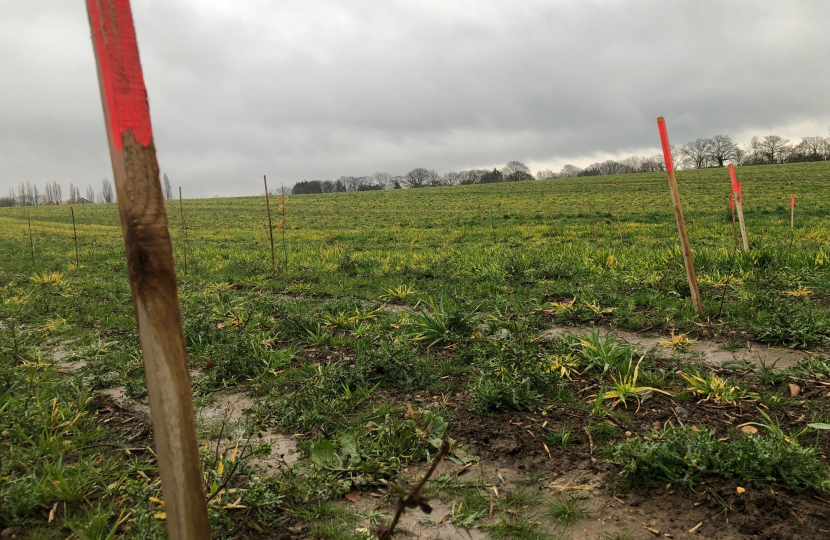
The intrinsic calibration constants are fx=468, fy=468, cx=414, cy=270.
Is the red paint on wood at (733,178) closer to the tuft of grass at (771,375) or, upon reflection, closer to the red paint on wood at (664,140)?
the red paint on wood at (664,140)

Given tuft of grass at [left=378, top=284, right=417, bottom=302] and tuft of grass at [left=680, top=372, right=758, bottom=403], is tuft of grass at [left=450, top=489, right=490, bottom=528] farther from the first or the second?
tuft of grass at [left=378, top=284, right=417, bottom=302]

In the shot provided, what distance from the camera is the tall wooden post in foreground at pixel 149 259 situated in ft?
4.24

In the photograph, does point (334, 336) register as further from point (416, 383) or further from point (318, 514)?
point (318, 514)

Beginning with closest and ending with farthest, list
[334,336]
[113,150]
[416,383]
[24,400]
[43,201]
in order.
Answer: [113,150]
[24,400]
[416,383]
[334,336]
[43,201]

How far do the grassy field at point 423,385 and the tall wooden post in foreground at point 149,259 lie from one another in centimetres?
110

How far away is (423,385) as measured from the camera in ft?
13.2

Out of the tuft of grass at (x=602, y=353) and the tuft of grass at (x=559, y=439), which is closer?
the tuft of grass at (x=559, y=439)

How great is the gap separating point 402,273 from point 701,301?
4861 millimetres

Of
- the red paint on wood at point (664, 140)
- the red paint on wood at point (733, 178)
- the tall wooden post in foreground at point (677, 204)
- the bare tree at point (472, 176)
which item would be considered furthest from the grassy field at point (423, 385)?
the bare tree at point (472, 176)

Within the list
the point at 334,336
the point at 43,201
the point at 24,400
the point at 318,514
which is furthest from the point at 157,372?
the point at 43,201

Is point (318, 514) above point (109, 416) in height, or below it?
below

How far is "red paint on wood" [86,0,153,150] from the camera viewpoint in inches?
50.4

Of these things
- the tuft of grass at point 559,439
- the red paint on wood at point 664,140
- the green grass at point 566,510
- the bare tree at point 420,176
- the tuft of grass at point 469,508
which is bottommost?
the green grass at point 566,510

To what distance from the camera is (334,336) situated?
530cm
